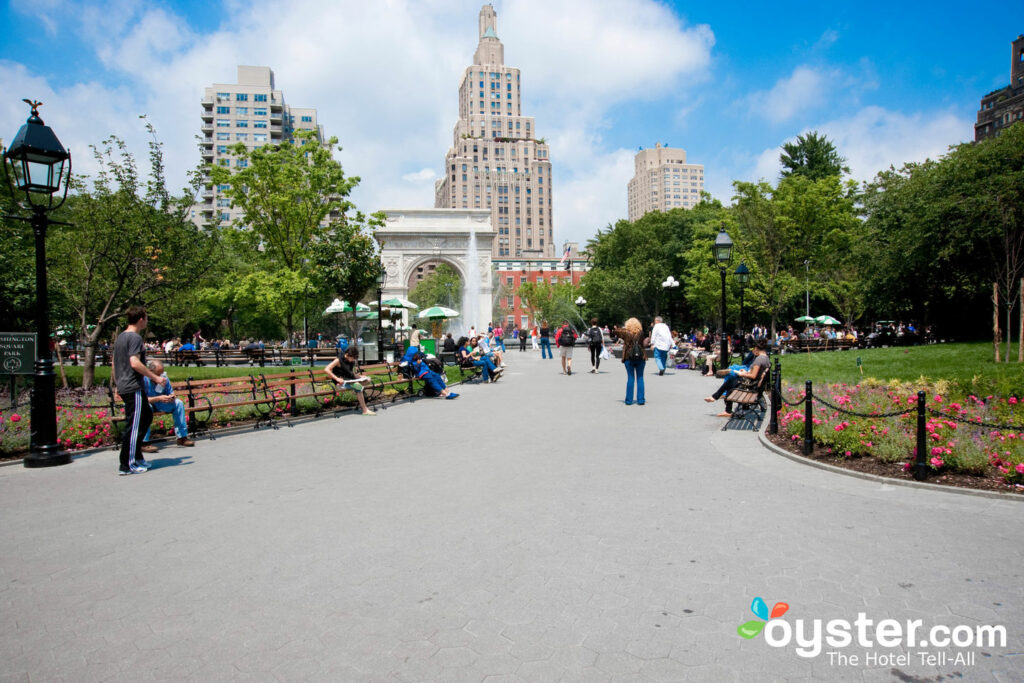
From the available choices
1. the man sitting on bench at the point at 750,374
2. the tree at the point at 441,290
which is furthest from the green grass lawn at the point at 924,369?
the tree at the point at 441,290

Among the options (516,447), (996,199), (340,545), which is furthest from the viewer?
(996,199)

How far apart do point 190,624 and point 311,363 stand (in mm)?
23307

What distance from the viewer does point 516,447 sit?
8273mm

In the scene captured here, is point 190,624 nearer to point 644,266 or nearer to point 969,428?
point 969,428

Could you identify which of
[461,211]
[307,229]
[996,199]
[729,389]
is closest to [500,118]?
[461,211]

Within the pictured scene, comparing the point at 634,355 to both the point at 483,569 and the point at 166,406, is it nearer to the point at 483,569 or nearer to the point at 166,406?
the point at 166,406

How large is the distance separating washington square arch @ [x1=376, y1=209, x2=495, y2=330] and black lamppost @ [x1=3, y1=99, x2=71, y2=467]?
143 feet

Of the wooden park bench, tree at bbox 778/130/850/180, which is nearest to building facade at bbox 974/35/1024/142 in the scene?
tree at bbox 778/130/850/180

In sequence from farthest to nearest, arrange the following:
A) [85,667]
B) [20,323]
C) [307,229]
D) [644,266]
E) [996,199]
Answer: [644,266] → [307,229] → [996,199] → [20,323] → [85,667]

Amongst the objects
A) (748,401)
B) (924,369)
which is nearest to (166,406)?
(748,401)

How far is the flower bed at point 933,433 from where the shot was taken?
19.9 feet

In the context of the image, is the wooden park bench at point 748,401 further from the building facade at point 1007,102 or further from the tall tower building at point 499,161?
the tall tower building at point 499,161

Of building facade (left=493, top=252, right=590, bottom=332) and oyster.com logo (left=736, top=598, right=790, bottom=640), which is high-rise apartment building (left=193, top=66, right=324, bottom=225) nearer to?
building facade (left=493, top=252, right=590, bottom=332)

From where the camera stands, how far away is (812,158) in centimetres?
4962
